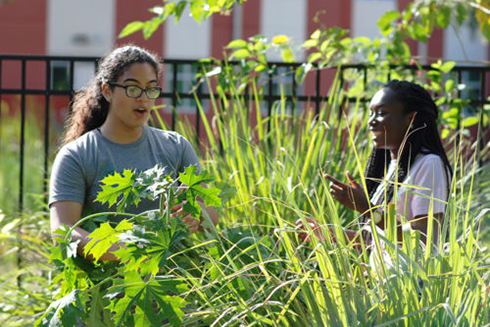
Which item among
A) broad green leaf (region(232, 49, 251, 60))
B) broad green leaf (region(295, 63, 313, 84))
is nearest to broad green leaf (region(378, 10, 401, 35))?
broad green leaf (region(295, 63, 313, 84))

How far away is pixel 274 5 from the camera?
20.0 m

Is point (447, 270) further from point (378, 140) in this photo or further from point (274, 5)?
point (274, 5)

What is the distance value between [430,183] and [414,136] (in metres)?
0.25

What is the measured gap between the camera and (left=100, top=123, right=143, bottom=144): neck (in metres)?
2.92

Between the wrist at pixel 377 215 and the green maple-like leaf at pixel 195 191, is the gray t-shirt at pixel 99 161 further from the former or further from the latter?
Result: the wrist at pixel 377 215

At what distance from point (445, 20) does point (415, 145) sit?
2.50m

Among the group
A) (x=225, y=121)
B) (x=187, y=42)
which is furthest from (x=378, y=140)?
(x=187, y=42)

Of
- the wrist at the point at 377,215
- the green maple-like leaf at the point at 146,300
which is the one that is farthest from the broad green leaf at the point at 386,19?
the green maple-like leaf at the point at 146,300

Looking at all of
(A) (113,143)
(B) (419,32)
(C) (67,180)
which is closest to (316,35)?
(B) (419,32)

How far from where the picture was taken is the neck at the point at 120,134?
2.92 metres

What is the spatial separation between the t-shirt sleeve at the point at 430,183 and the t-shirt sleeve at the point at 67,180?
117 cm

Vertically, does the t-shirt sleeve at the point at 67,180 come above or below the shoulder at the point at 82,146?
below

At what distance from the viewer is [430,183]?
2.73 metres

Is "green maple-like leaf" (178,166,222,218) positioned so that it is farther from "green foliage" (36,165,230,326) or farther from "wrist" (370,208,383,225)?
"wrist" (370,208,383,225)
